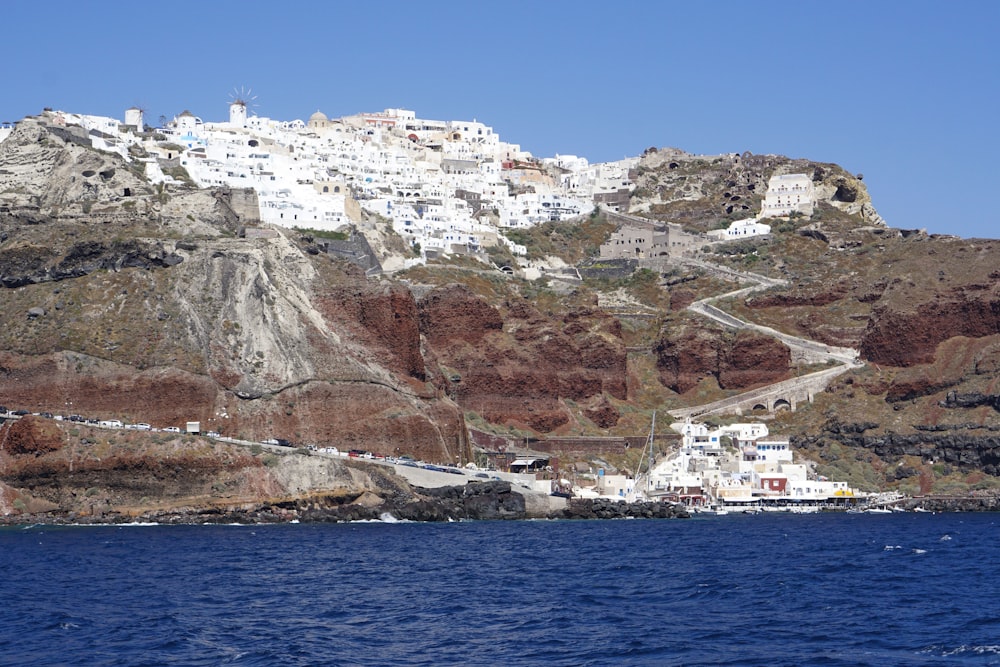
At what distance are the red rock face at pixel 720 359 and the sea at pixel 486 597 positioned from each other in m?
48.9

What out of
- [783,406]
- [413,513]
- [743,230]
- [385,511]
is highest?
[743,230]

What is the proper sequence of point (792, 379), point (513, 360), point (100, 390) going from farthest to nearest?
point (792, 379) → point (513, 360) → point (100, 390)

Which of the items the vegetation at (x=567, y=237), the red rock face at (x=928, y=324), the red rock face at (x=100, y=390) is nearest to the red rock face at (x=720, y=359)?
the red rock face at (x=928, y=324)

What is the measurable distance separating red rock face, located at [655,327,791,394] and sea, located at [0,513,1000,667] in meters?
48.9

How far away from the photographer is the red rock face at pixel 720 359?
142250 mm

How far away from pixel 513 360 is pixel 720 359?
2316 cm

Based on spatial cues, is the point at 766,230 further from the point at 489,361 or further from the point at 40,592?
the point at 40,592

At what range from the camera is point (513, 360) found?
131000 mm

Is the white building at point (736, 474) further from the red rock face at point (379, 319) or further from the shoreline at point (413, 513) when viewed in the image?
the red rock face at point (379, 319)

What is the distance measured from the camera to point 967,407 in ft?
425

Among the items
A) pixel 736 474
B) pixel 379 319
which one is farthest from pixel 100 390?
pixel 736 474

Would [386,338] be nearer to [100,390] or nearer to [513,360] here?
[513,360]

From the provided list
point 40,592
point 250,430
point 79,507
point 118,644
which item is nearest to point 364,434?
point 250,430

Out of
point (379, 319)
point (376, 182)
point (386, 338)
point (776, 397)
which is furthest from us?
point (376, 182)
